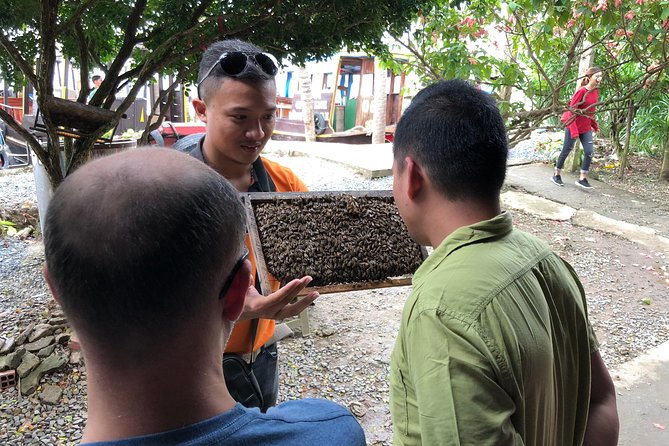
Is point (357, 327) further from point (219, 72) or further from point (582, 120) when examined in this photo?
point (582, 120)

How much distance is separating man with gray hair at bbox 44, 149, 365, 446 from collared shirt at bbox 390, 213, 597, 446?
40 centimetres

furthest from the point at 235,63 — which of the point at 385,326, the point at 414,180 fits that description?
the point at 385,326

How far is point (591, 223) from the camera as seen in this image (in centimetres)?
883

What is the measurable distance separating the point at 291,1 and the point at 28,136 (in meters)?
2.36

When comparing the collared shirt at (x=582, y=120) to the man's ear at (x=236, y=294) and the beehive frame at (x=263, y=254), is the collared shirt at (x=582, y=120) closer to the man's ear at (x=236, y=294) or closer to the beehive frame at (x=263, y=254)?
the beehive frame at (x=263, y=254)

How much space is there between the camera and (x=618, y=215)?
31.0 feet

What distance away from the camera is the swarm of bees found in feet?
8.52

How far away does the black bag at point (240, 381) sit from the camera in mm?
2273

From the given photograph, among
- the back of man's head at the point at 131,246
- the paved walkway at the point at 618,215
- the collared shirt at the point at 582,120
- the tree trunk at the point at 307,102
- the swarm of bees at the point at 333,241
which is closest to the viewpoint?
the back of man's head at the point at 131,246

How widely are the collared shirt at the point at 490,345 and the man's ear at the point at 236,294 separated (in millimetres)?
554

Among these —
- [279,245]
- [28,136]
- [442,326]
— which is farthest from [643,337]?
[28,136]

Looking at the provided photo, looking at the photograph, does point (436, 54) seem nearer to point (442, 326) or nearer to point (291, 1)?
point (291, 1)

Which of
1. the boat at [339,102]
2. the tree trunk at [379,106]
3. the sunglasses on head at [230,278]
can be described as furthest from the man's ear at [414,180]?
the boat at [339,102]

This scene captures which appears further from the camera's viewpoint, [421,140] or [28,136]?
[28,136]
